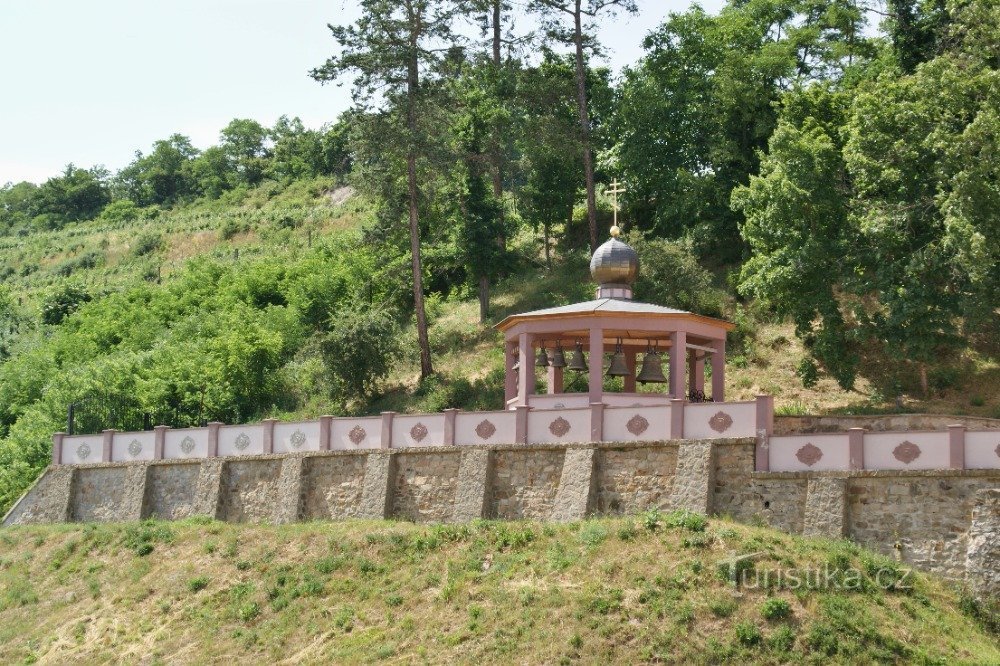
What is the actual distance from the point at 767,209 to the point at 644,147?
12.7m

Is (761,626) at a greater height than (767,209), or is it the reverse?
(767,209)

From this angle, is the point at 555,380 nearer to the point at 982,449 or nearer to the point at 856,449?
the point at 856,449

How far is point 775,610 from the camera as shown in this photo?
21.8 meters

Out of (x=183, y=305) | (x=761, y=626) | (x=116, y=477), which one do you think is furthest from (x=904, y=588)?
(x=183, y=305)

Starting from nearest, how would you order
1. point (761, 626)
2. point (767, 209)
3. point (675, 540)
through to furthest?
point (761, 626) → point (675, 540) → point (767, 209)

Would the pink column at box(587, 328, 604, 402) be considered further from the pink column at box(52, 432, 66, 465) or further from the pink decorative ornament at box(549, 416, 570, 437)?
the pink column at box(52, 432, 66, 465)

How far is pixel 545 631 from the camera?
74.5ft

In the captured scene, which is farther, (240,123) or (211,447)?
(240,123)

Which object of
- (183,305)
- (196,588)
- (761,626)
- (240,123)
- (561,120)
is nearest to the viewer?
(761,626)

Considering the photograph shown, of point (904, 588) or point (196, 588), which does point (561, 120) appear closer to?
point (196, 588)

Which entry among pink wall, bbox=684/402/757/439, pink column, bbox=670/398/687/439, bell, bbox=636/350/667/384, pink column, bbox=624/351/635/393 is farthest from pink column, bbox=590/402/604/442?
pink column, bbox=624/351/635/393

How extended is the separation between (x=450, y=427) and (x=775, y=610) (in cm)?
952

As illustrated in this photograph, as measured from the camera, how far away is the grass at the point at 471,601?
21672 millimetres

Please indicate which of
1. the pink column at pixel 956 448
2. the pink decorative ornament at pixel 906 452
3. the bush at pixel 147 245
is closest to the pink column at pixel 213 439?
the pink decorative ornament at pixel 906 452
